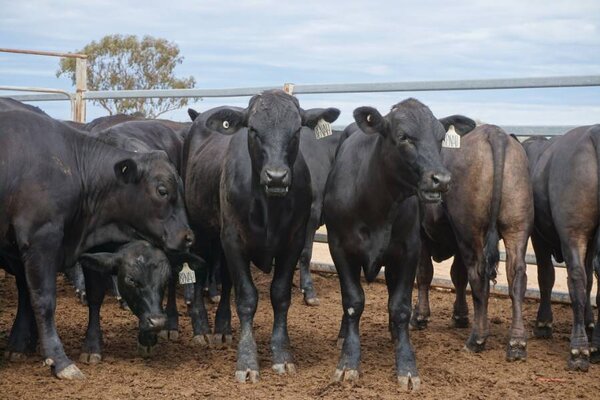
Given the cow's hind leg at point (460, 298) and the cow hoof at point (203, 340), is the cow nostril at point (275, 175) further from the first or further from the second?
the cow's hind leg at point (460, 298)

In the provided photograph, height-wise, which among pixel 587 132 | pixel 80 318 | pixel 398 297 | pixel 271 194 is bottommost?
pixel 80 318

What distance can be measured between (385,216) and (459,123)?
3.38ft

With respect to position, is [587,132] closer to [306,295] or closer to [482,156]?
[482,156]

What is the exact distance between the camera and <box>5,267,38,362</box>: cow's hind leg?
7.39 m

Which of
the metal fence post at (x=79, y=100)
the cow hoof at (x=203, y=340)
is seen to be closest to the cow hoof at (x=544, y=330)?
the cow hoof at (x=203, y=340)

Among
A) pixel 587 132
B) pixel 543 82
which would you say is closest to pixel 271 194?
pixel 587 132

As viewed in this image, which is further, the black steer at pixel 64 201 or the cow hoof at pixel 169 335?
the cow hoof at pixel 169 335

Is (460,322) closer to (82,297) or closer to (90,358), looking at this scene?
(90,358)

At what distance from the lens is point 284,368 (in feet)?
23.0

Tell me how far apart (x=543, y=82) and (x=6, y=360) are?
594 centimetres

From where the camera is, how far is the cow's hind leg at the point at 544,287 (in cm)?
849

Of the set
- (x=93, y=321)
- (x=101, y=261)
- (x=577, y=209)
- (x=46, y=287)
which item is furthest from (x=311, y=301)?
(x=46, y=287)

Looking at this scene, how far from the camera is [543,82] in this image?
9.70 metres

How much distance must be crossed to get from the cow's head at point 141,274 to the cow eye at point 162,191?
41 centimetres
